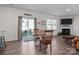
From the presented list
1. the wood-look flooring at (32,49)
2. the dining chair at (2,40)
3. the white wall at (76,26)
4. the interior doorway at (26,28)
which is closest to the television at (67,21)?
the white wall at (76,26)

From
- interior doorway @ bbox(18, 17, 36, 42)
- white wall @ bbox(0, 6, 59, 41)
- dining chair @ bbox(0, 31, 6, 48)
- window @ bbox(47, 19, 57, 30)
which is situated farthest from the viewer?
window @ bbox(47, 19, 57, 30)

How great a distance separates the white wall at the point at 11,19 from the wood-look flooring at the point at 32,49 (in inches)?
7.9

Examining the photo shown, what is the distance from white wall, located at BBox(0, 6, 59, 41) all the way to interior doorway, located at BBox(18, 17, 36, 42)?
11 centimetres

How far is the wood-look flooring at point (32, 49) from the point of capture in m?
2.84

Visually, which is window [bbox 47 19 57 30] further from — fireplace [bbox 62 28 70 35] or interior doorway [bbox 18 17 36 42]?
interior doorway [bbox 18 17 36 42]

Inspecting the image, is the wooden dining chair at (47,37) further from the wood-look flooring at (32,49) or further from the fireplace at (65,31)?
the fireplace at (65,31)

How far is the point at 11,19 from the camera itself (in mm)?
2967

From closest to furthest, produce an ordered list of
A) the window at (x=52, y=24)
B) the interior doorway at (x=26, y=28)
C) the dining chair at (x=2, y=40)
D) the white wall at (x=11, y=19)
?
the dining chair at (x=2, y=40)
the white wall at (x=11, y=19)
the interior doorway at (x=26, y=28)
the window at (x=52, y=24)

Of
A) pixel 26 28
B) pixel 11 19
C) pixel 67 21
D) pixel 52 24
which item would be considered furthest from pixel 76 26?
pixel 11 19

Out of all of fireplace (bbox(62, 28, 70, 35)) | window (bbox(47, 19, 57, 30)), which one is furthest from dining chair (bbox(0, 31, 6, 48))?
fireplace (bbox(62, 28, 70, 35))

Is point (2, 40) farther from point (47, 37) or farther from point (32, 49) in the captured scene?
point (47, 37)

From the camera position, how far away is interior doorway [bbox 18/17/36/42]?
297 cm

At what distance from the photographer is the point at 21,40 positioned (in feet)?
9.89
